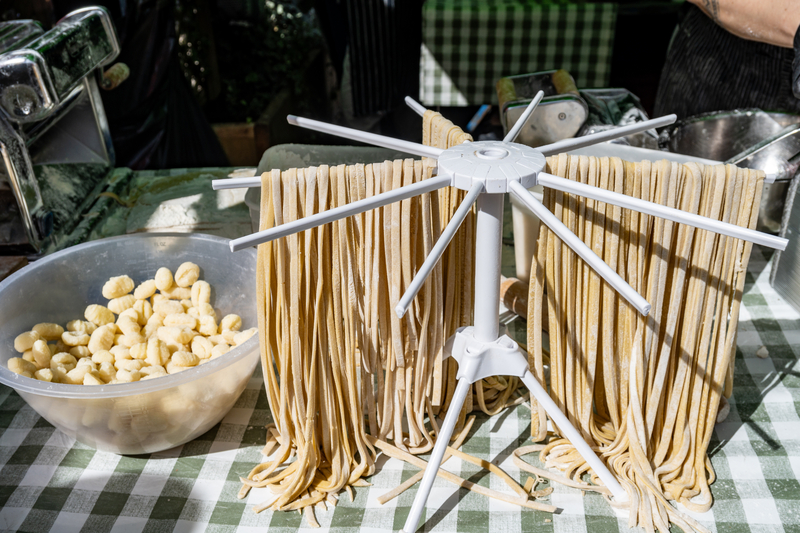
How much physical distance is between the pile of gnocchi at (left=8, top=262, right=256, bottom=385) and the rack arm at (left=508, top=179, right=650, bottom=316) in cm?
73

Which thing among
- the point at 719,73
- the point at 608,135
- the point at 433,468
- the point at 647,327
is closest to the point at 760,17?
the point at 719,73

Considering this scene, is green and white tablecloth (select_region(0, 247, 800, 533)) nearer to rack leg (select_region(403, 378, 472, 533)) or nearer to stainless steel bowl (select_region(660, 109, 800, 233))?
rack leg (select_region(403, 378, 472, 533))

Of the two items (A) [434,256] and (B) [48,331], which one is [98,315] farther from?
(A) [434,256]

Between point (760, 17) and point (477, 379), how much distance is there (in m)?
1.31

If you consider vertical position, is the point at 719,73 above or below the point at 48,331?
above

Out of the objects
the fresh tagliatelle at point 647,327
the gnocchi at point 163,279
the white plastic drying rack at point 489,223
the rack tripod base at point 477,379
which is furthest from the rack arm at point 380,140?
the gnocchi at point 163,279

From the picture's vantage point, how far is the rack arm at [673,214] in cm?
83

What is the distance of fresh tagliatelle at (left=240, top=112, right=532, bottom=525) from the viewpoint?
3.76ft

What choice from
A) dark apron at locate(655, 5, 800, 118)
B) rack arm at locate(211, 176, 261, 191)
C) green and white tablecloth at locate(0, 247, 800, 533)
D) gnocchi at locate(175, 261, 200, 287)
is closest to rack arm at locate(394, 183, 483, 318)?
rack arm at locate(211, 176, 261, 191)

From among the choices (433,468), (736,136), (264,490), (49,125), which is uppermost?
(49,125)

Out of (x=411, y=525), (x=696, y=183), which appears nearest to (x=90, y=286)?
(x=411, y=525)

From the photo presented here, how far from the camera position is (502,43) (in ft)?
11.0

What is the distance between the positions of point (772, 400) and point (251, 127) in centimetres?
336

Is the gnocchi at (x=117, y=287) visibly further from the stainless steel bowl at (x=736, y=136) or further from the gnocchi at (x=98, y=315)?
the stainless steel bowl at (x=736, y=136)
